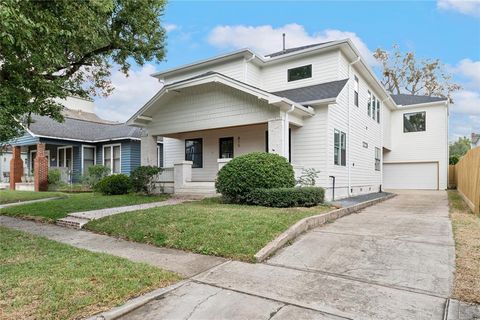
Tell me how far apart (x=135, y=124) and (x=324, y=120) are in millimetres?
8174

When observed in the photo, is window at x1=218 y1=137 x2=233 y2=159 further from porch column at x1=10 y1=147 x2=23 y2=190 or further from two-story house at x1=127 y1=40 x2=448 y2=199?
porch column at x1=10 y1=147 x2=23 y2=190

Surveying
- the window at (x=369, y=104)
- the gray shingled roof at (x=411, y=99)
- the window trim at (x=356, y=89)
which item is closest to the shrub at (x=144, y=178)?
the window trim at (x=356, y=89)

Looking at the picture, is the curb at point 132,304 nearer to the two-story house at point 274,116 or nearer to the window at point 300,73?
the two-story house at point 274,116

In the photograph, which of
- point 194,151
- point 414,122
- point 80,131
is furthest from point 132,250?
point 414,122

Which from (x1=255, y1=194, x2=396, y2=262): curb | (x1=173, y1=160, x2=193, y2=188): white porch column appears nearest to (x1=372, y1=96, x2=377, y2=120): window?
(x1=255, y1=194, x2=396, y2=262): curb

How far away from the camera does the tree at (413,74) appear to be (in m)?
33.8

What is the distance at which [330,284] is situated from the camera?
14.6 ft

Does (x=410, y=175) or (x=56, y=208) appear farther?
(x=410, y=175)

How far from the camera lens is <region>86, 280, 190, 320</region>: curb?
11.3 feet

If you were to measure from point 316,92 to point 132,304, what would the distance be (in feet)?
37.7

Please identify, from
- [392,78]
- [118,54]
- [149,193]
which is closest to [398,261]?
[118,54]

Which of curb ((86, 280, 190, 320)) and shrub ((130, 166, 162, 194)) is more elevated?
shrub ((130, 166, 162, 194))

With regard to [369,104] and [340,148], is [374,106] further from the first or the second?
[340,148]

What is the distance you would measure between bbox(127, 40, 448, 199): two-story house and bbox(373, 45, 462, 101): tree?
16111 mm
